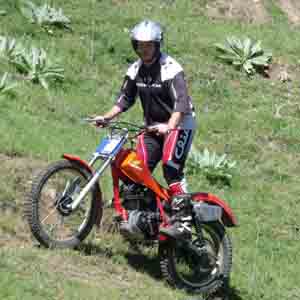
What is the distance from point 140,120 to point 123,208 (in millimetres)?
5157

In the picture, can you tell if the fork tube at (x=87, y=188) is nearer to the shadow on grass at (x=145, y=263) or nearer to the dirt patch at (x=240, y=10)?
the shadow on grass at (x=145, y=263)

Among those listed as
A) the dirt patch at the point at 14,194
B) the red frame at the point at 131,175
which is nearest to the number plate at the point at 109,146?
the red frame at the point at 131,175

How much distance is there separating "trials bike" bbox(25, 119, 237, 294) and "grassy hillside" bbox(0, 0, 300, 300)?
269mm

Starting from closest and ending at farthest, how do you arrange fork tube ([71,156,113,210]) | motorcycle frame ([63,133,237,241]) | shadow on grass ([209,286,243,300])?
fork tube ([71,156,113,210])
motorcycle frame ([63,133,237,241])
shadow on grass ([209,286,243,300])

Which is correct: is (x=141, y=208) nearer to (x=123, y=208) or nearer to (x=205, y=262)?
(x=123, y=208)

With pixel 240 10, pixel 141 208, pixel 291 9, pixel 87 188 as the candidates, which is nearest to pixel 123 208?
pixel 141 208

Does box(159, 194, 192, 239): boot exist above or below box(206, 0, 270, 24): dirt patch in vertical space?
below

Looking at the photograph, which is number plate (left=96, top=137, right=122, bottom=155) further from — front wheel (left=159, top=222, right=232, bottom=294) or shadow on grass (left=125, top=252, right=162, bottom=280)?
shadow on grass (left=125, top=252, right=162, bottom=280)

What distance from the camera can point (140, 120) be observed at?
12961mm

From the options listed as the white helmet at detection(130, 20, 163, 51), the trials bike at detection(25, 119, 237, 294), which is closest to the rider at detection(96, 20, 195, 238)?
the white helmet at detection(130, 20, 163, 51)

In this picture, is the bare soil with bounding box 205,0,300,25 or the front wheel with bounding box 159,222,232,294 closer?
the front wheel with bounding box 159,222,232,294

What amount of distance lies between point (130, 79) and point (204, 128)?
5338 millimetres

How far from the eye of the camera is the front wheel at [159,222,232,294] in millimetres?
8219

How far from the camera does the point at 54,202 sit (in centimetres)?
771
